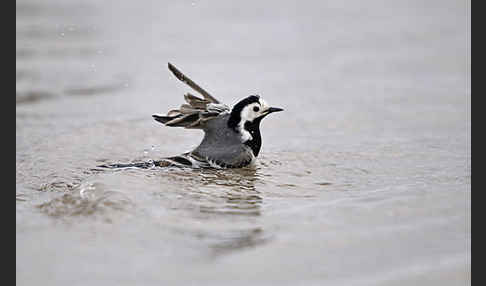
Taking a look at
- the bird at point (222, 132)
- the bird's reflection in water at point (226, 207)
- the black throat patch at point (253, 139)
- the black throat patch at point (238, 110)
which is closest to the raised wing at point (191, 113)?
the bird at point (222, 132)

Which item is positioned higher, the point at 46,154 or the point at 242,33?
the point at 242,33

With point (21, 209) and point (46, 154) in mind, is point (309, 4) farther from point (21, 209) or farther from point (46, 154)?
point (21, 209)

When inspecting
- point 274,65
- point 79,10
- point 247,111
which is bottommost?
point 247,111

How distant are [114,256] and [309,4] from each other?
12.6 metres

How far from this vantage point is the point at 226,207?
17.2 ft

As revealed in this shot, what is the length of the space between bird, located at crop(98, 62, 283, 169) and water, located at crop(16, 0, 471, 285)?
0.53 feet

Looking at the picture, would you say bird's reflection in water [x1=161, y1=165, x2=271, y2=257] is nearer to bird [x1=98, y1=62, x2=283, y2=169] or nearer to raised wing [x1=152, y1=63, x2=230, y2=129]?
bird [x1=98, y1=62, x2=283, y2=169]

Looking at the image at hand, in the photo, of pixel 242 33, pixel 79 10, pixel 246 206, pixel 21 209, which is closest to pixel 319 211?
pixel 246 206

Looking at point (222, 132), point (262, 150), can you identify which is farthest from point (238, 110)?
point (262, 150)

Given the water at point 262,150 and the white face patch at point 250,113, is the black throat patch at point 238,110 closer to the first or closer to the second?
the white face patch at point 250,113

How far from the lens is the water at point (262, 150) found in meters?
4.29

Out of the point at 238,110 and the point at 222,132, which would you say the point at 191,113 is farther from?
the point at 238,110

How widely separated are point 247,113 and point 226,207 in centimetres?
151

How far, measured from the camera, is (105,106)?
368 inches
